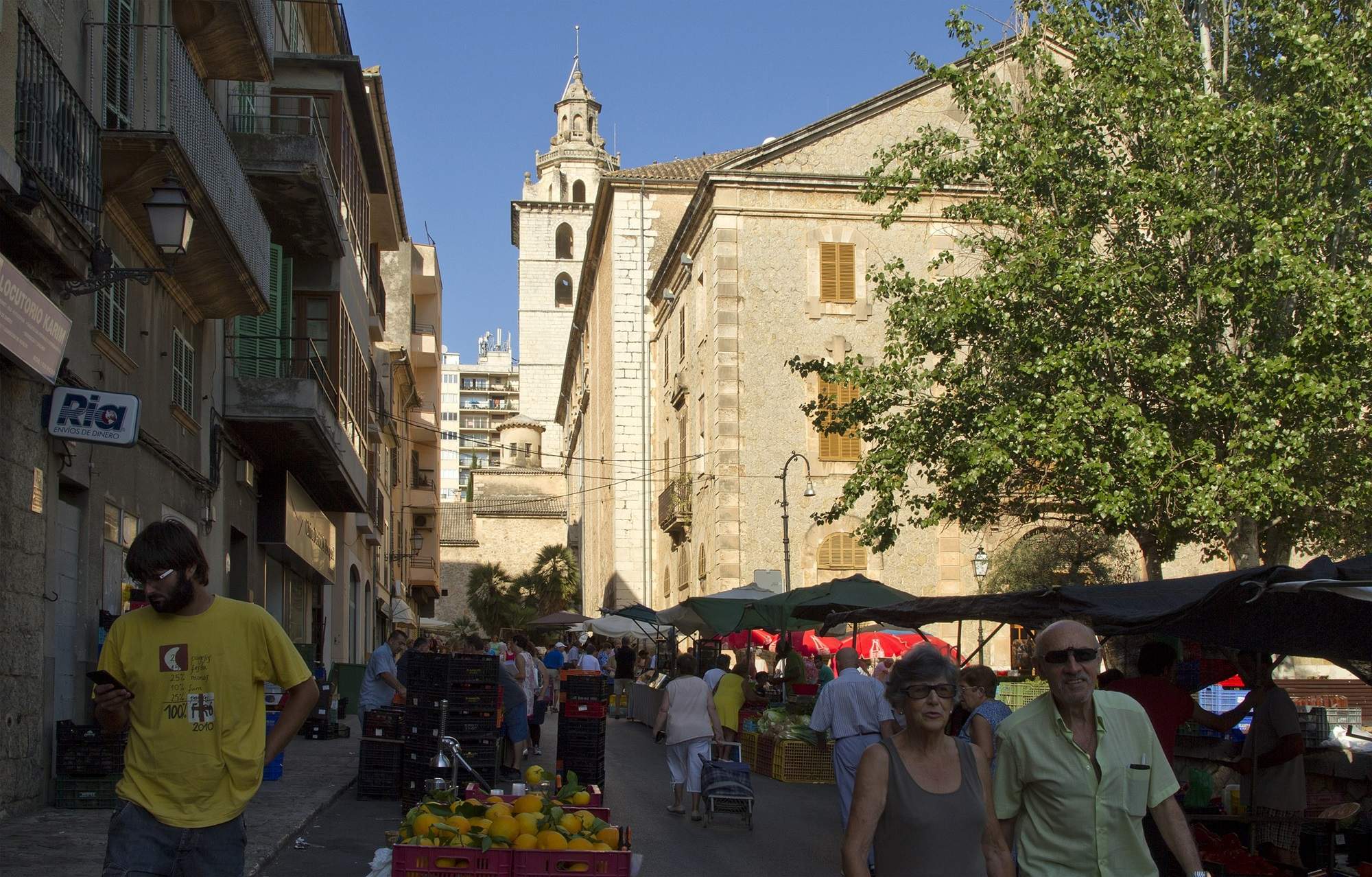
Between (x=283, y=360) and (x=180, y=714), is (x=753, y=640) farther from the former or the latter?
(x=180, y=714)

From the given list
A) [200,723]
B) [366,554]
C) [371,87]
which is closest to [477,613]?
[366,554]

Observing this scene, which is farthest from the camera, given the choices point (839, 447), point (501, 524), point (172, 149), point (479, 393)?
point (479, 393)

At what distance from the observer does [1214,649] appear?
525 inches

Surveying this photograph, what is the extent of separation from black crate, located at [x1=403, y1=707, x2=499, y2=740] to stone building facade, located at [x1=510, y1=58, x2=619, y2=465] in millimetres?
88865

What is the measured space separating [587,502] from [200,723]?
68.9m

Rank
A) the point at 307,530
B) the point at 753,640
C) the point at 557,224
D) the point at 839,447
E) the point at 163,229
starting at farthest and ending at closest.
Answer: the point at 557,224
the point at 839,447
the point at 753,640
the point at 307,530
the point at 163,229

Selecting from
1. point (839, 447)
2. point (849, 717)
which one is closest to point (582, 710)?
point (849, 717)

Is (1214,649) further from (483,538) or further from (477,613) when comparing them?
(483,538)

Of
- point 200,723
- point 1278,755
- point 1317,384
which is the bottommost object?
point 1278,755

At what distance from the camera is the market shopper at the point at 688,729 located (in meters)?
15.0

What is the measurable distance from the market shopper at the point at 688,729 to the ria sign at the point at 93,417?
19.0 feet

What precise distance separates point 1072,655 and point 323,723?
67.6 ft

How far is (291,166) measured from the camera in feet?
65.6

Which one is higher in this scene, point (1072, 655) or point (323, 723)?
point (1072, 655)
